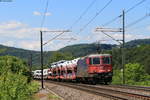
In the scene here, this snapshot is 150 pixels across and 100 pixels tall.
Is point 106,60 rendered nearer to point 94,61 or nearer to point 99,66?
point 99,66

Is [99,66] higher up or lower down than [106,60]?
lower down

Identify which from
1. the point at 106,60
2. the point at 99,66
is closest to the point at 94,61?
the point at 99,66

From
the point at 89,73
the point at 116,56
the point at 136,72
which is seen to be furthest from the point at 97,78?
the point at 116,56

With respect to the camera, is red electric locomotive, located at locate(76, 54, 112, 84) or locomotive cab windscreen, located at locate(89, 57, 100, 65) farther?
locomotive cab windscreen, located at locate(89, 57, 100, 65)

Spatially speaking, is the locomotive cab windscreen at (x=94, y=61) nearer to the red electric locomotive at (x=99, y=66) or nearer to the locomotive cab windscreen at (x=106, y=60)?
the red electric locomotive at (x=99, y=66)

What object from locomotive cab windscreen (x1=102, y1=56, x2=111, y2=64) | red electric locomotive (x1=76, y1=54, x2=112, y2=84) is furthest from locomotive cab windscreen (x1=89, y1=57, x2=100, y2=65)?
locomotive cab windscreen (x1=102, y1=56, x2=111, y2=64)

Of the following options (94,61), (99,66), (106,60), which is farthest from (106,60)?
(94,61)

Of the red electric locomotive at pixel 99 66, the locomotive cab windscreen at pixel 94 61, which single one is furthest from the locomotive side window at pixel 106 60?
the locomotive cab windscreen at pixel 94 61

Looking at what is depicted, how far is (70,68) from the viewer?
54.3 metres

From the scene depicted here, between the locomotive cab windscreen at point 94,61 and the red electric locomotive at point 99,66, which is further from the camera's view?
the locomotive cab windscreen at point 94,61

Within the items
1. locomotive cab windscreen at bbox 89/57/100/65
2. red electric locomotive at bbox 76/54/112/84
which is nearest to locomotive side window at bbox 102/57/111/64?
red electric locomotive at bbox 76/54/112/84

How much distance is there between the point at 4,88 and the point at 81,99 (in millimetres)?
10598

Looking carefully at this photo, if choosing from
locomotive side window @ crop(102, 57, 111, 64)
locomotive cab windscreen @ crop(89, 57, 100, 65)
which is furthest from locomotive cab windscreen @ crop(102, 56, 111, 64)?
locomotive cab windscreen @ crop(89, 57, 100, 65)

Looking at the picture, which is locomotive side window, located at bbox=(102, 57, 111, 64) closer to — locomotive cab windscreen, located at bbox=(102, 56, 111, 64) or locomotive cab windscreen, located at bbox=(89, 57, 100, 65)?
locomotive cab windscreen, located at bbox=(102, 56, 111, 64)
